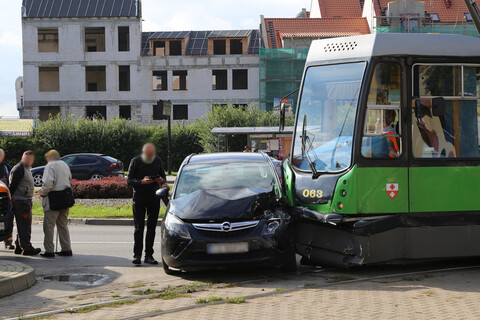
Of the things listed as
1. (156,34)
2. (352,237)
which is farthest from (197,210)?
(156,34)

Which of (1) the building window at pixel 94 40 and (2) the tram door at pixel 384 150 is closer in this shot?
(2) the tram door at pixel 384 150

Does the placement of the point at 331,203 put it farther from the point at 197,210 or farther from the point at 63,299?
the point at 63,299

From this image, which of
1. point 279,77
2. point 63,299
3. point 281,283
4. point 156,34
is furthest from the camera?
point 156,34

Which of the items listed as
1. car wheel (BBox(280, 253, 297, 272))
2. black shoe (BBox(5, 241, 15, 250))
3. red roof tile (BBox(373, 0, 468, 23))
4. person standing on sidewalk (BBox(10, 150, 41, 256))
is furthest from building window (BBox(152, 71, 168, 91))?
car wheel (BBox(280, 253, 297, 272))

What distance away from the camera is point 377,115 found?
9.52m

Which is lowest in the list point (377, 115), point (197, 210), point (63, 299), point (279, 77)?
Answer: point (63, 299)

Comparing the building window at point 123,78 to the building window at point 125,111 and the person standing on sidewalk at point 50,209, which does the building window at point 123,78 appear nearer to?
the building window at point 125,111

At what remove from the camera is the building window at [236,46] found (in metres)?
62.4

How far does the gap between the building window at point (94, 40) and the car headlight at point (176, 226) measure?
54.6 meters

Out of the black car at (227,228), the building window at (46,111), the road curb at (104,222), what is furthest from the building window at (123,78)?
the black car at (227,228)

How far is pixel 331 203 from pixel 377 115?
1.27 m

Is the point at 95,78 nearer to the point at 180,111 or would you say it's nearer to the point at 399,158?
the point at 180,111

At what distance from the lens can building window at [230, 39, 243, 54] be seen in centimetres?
6244

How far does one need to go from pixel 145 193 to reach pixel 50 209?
190cm
